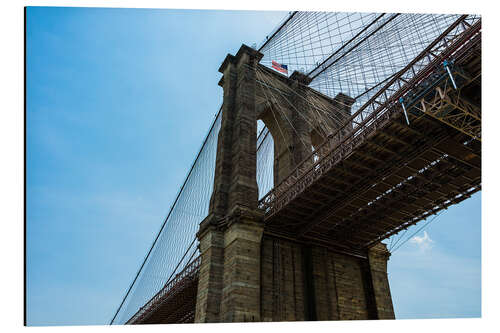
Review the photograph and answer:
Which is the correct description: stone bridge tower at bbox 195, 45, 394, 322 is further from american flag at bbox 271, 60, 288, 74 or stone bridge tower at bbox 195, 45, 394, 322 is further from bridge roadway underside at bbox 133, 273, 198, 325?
bridge roadway underside at bbox 133, 273, 198, 325

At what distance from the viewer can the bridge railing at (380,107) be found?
41.2 ft

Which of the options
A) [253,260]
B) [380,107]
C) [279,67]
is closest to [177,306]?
[253,260]

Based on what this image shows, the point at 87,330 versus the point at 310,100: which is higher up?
the point at 310,100

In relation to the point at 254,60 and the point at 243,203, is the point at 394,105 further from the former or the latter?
the point at 254,60

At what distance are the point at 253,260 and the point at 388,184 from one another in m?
8.32

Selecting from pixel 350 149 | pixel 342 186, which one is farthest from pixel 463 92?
pixel 342 186

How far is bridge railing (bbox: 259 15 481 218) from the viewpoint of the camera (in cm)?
1256

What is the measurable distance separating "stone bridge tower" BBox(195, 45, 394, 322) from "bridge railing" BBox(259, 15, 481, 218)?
6.76 feet

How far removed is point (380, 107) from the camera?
607 inches

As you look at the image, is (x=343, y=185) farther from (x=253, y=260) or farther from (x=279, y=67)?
(x=279, y=67)

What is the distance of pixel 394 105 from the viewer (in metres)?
15.1

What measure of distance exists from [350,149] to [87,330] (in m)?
13.2

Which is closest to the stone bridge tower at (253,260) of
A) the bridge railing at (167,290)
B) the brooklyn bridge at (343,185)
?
the brooklyn bridge at (343,185)
